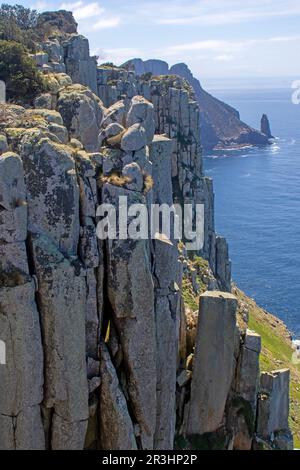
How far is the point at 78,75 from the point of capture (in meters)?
87.0

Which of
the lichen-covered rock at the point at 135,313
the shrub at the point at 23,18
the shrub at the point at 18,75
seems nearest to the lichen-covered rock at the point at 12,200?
the lichen-covered rock at the point at 135,313

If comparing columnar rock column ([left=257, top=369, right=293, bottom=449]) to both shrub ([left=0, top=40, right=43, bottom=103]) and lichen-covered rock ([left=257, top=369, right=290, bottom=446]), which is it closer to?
lichen-covered rock ([left=257, top=369, right=290, bottom=446])

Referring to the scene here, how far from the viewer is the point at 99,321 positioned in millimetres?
29453

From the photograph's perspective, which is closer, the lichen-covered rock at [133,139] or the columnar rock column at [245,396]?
the lichen-covered rock at [133,139]

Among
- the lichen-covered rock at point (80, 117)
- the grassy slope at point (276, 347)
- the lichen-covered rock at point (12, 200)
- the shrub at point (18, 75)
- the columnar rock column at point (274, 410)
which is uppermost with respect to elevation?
the shrub at point (18, 75)

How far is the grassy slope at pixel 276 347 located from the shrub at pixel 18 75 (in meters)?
43.6

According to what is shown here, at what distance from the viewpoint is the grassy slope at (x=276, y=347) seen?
254ft

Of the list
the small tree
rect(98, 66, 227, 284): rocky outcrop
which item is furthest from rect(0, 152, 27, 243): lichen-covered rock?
the small tree

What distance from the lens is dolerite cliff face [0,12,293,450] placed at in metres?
26.8

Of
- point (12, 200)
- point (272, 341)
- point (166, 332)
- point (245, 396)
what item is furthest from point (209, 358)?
point (272, 341)

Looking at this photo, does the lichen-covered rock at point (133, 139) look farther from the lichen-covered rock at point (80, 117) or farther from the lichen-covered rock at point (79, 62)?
the lichen-covered rock at point (79, 62)

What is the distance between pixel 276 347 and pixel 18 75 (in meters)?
69.1

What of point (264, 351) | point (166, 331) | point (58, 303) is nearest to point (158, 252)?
point (166, 331)
